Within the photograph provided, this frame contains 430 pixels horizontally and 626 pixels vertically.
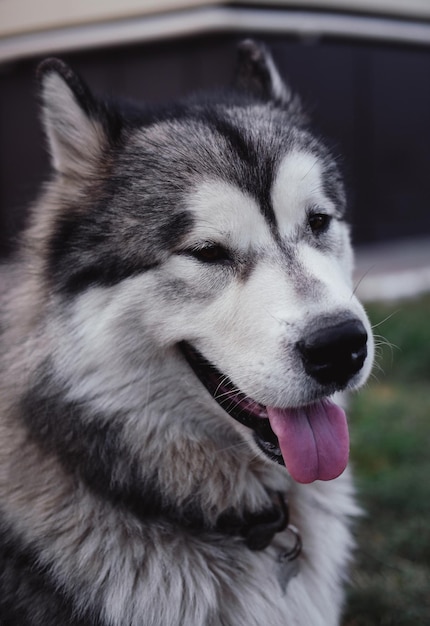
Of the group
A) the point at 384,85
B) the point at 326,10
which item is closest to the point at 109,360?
the point at 326,10

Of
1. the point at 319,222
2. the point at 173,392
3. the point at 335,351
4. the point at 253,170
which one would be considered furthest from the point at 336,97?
the point at 335,351

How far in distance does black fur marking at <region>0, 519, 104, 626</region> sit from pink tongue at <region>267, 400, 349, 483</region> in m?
0.80

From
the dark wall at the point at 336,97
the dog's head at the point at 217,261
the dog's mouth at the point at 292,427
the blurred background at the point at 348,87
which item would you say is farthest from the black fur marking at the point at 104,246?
the dark wall at the point at 336,97

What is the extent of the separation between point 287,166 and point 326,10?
660 centimetres

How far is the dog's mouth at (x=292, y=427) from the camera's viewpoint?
248cm

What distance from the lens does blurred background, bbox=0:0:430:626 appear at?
6.07m

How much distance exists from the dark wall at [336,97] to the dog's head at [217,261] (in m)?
5.05

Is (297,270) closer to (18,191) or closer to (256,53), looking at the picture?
(256,53)

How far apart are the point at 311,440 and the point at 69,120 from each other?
1.39 m

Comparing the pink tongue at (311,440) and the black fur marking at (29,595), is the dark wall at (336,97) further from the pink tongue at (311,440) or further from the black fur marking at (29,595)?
the black fur marking at (29,595)

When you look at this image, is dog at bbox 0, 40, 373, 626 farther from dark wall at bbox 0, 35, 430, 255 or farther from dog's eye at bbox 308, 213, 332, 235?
dark wall at bbox 0, 35, 430, 255

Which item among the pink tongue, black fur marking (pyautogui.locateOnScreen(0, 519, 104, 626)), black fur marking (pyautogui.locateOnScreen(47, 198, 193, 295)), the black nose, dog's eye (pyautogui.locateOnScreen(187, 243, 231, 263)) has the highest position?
black fur marking (pyautogui.locateOnScreen(47, 198, 193, 295))

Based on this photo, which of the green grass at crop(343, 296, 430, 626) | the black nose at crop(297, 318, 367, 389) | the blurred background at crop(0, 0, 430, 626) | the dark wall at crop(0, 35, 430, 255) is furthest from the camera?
the dark wall at crop(0, 35, 430, 255)

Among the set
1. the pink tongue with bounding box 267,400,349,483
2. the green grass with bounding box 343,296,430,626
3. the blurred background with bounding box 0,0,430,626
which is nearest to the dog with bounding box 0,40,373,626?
the pink tongue with bounding box 267,400,349,483
